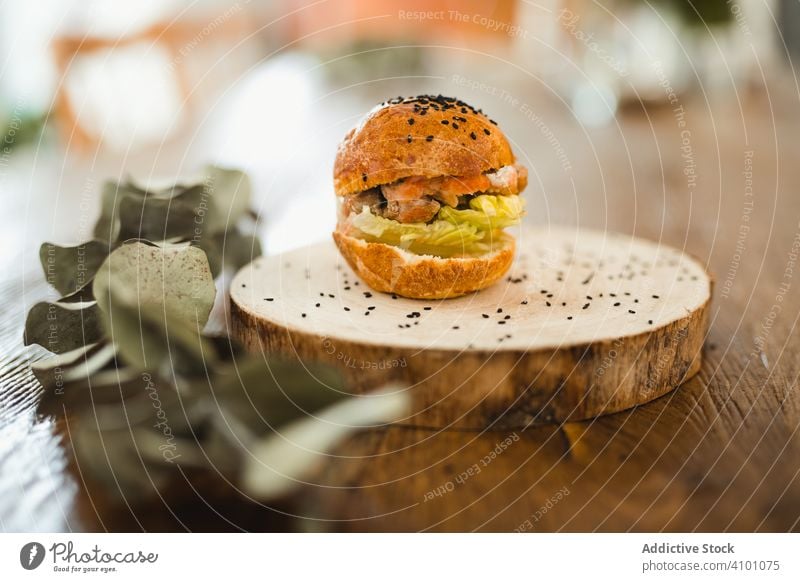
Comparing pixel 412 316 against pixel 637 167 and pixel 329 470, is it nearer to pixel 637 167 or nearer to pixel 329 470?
pixel 329 470

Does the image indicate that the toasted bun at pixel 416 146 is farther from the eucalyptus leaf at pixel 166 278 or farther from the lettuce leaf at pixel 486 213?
the eucalyptus leaf at pixel 166 278

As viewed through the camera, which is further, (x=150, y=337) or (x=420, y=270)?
(x=420, y=270)

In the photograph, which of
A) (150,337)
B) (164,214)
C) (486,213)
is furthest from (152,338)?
(486,213)

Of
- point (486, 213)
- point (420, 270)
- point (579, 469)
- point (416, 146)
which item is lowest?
point (579, 469)

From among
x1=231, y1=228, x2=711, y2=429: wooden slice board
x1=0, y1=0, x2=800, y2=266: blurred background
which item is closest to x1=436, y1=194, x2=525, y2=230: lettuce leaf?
x1=231, y1=228, x2=711, y2=429: wooden slice board

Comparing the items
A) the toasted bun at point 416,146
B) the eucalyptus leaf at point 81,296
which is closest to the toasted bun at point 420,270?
the toasted bun at point 416,146

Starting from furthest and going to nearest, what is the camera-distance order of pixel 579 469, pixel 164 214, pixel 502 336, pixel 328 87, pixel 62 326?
pixel 328 87 < pixel 164 214 < pixel 62 326 < pixel 502 336 < pixel 579 469

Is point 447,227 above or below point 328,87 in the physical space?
below

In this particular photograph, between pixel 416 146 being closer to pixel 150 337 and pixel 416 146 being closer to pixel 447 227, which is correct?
pixel 447 227
